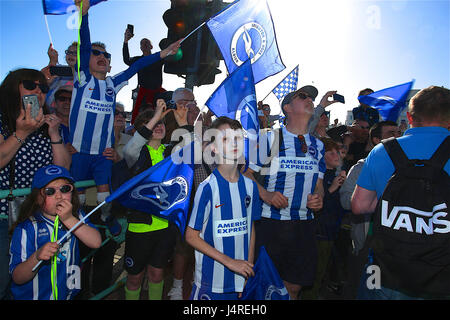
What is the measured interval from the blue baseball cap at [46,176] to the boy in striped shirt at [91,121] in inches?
39.3

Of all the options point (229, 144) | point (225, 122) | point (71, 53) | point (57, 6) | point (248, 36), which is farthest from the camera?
point (71, 53)

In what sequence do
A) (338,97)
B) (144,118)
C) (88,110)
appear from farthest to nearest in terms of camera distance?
(338,97) → (88,110) → (144,118)

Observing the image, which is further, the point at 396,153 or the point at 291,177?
the point at 291,177

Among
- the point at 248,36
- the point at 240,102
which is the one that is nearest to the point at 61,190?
the point at 240,102

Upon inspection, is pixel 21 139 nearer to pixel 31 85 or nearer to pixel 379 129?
pixel 31 85

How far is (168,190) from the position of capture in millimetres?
2238

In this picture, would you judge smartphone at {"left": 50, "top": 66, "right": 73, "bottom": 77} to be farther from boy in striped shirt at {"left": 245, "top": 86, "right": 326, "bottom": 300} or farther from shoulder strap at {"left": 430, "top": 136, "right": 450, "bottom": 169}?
shoulder strap at {"left": 430, "top": 136, "right": 450, "bottom": 169}

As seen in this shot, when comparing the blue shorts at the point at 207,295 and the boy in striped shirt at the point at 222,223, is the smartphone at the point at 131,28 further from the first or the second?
the blue shorts at the point at 207,295

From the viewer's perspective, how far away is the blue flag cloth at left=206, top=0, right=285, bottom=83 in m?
3.40

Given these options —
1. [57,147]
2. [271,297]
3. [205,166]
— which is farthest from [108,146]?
[271,297]

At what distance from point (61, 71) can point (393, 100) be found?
465 cm

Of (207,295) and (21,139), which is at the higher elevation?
(21,139)

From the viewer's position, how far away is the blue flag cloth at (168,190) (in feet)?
7.17

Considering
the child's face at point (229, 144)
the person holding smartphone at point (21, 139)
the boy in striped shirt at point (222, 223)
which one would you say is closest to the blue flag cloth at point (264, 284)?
the boy in striped shirt at point (222, 223)
